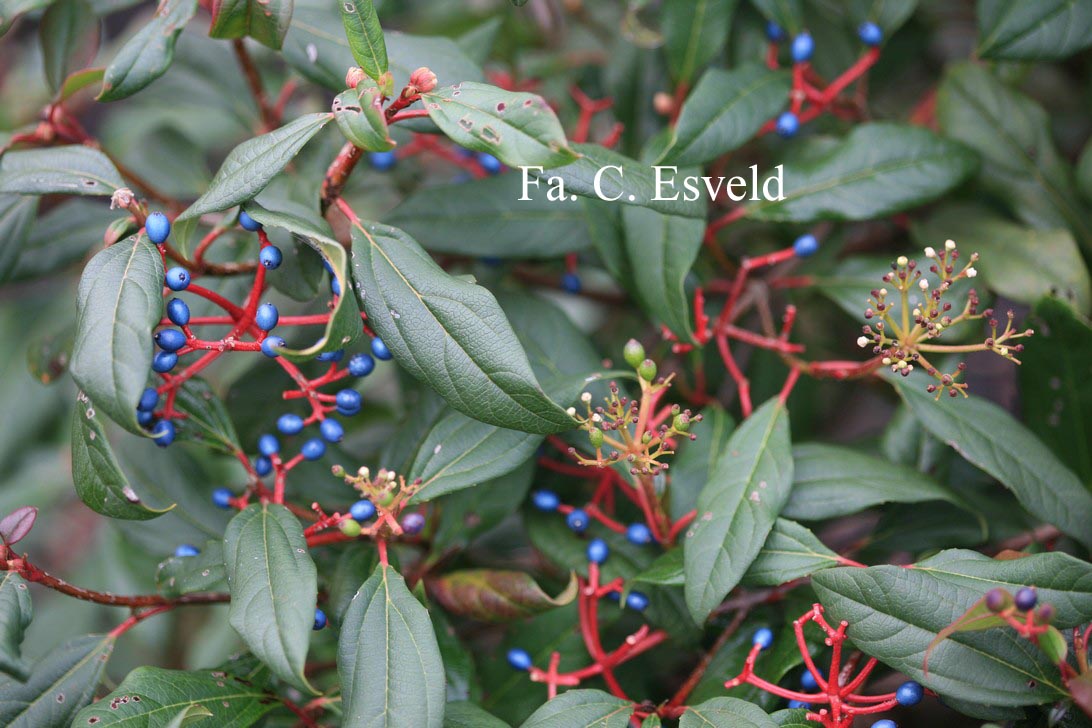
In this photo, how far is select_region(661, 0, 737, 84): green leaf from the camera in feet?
4.80

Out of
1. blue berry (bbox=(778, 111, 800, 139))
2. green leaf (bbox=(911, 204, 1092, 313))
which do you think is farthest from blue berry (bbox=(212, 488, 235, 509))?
green leaf (bbox=(911, 204, 1092, 313))

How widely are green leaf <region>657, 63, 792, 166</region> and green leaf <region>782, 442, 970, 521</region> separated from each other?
1.41 ft

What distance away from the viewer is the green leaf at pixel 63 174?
1.11 meters

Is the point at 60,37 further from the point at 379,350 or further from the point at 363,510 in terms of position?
the point at 363,510

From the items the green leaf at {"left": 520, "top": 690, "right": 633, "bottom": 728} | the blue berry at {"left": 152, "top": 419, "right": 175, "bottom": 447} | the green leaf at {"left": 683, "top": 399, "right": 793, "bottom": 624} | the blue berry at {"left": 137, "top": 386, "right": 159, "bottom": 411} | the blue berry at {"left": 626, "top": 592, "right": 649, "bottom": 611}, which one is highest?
the blue berry at {"left": 137, "top": 386, "right": 159, "bottom": 411}

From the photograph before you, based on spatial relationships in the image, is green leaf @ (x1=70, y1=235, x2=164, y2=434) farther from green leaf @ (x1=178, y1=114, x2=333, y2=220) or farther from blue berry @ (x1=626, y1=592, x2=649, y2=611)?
blue berry @ (x1=626, y1=592, x2=649, y2=611)

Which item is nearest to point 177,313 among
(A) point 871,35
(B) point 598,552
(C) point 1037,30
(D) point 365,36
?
(D) point 365,36

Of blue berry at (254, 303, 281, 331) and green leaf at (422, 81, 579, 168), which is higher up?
green leaf at (422, 81, 579, 168)

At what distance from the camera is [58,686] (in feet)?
3.64

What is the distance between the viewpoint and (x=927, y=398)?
1.26 meters

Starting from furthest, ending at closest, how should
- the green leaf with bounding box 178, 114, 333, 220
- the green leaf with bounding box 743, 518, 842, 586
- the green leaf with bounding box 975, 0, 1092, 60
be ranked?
the green leaf with bounding box 975, 0, 1092, 60, the green leaf with bounding box 743, 518, 842, 586, the green leaf with bounding box 178, 114, 333, 220

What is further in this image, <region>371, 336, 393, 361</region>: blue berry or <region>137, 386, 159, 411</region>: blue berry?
<region>371, 336, 393, 361</region>: blue berry

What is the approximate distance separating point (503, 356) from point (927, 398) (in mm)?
628

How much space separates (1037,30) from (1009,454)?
0.62 metres
